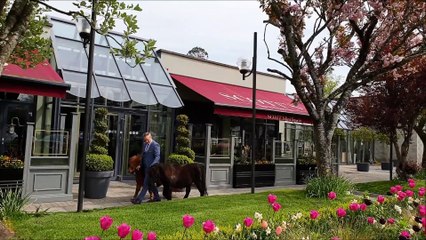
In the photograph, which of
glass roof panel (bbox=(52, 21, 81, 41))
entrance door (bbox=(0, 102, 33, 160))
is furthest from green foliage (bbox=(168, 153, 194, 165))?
glass roof panel (bbox=(52, 21, 81, 41))

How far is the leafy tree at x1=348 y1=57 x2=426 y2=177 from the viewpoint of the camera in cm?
1353

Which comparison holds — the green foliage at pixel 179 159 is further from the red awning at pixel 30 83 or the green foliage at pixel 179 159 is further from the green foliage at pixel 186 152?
the red awning at pixel 30 83

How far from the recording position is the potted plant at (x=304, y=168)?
47.0 ft

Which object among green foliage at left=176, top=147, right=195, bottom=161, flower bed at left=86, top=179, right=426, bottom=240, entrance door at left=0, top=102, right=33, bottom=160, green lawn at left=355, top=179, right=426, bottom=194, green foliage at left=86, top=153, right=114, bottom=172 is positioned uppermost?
entrance door at left=0, top=102, right=33, bottom=160

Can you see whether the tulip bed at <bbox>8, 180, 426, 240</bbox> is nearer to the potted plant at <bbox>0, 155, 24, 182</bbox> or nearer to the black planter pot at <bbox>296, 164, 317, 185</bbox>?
the potted plant at <bbox>0, 155, 24, 182</bbox>

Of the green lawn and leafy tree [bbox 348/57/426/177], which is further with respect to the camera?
leafy tree [bbox 348/57/426/177]

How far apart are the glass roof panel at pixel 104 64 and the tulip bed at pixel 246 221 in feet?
20.0

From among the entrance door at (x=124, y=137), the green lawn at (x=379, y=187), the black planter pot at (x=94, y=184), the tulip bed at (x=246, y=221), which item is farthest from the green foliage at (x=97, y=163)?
the green lawn at (x=379, y=187)

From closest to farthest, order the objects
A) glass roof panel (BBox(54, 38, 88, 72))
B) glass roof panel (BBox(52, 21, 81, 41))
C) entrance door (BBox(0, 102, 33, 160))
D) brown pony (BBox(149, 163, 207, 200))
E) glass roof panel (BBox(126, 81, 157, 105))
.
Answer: brown pony (BBox(149, 163, 207, 200))
entrance door (BBox(0, 102, 33, 160))
glass roof panel (BBox(54, 38, 88, 72))
glass roof panel (BBox(126, 81, 157, 105))
glass roof panel (BBox(52, 21, 81, 41))

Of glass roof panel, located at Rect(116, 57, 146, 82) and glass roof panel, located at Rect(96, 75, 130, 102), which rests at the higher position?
glass roof panel, located at Rect(116, 57, 146, 82)

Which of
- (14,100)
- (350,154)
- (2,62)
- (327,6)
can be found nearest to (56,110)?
(14,100)

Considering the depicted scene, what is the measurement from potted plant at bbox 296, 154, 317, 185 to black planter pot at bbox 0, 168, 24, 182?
9625 mm

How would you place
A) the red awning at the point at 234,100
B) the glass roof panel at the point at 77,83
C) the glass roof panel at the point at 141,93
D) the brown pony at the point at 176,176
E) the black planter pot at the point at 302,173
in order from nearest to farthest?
the brown pony at the point at 176,176 → the glass roof panel at the point at 77,83 → the glass roof panel at the point at 141,93 → the red awning at the point at 234,100 → the black planter pot at the point at 302,173

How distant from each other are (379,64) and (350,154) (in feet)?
68.5
